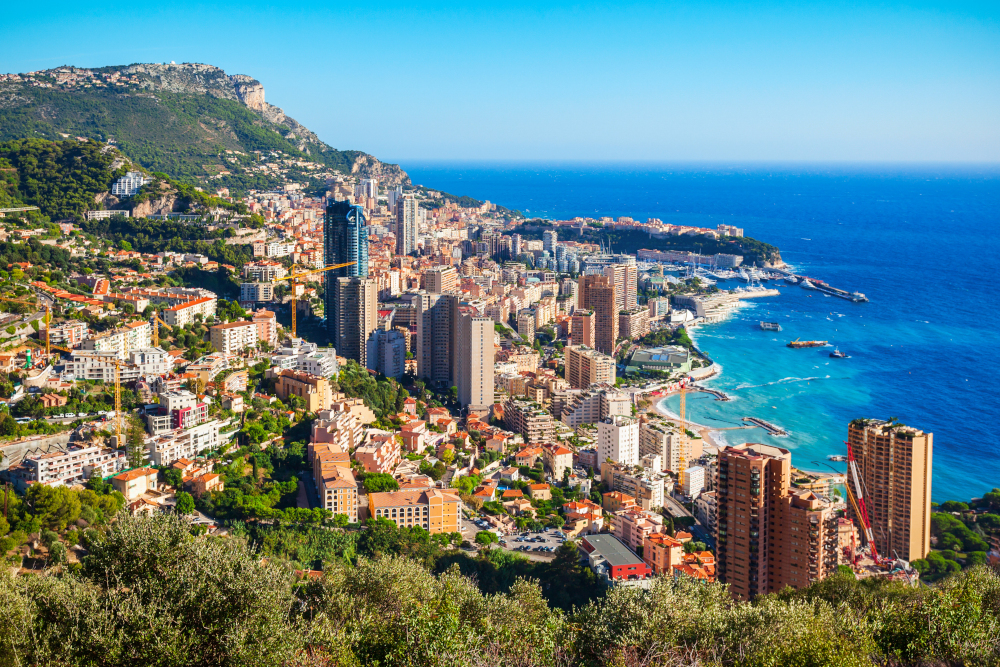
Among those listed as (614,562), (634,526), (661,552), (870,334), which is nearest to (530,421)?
(634,526)

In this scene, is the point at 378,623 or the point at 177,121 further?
the point at 177,121

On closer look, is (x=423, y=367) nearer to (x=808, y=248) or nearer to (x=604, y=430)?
(x=604, y=430)

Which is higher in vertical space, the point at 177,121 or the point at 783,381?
the point at 177,121

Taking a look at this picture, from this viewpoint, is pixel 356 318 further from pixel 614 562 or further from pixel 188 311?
pixel 614 562

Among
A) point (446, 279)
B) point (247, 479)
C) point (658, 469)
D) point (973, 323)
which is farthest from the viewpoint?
point (973, 323)

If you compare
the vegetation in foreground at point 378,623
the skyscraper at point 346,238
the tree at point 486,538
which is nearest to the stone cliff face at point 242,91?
the skyscraper at point 346,238

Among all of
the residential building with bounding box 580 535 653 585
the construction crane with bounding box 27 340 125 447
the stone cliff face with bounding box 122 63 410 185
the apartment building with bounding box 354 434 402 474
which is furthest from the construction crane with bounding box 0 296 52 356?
the stone cliff face with bounding box 122 63 410 185

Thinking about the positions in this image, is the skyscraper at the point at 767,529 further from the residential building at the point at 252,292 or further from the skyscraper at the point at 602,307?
the skyscraper at the point at 602,307

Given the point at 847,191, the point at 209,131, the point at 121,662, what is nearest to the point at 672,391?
the point at 121,662
